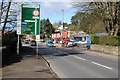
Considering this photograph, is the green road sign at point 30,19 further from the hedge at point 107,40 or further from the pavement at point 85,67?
the hedge at point 107,40

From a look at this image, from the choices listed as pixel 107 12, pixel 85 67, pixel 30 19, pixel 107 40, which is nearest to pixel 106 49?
pixel 107 40

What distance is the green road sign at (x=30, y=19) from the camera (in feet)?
93.9

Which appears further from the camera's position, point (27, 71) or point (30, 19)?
point (30, 19)

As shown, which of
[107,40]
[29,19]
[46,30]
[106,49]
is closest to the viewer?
[29,19]

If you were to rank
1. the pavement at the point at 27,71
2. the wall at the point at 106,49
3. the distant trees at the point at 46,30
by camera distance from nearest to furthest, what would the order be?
1. the pavement at the point at 27,71
2. the wall at the point at 106,49
3. the distant trees at the point at 46,30

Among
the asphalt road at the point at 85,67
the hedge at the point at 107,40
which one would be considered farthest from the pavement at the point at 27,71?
the hedge at the point at 107,40

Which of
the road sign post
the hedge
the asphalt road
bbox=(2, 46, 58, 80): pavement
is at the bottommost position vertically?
the asphalt road

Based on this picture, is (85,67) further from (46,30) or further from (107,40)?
(46,30)

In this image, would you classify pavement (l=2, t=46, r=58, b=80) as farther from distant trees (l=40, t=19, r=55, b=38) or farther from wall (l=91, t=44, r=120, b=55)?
distant trees (l=40, t=19, r=55, b=38)

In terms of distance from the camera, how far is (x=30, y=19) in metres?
30.3

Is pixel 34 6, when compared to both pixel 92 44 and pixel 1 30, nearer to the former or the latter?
pixel 1 30

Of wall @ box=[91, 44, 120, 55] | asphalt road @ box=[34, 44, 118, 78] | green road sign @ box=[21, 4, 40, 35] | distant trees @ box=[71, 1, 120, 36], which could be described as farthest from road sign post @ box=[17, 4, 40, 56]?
distant trees @ box=[71, 1, 120, 36]

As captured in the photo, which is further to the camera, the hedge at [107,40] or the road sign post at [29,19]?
the hedge at [107,40]

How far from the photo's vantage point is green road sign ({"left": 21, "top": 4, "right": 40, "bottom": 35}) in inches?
1126
